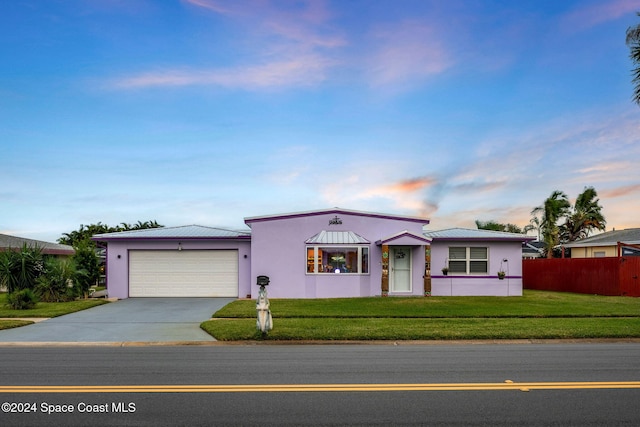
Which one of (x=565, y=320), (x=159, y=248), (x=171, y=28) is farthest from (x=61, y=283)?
(x=565, y=320)

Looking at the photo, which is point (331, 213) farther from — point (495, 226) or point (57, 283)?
point (495, 226)

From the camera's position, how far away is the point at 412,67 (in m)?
19.1

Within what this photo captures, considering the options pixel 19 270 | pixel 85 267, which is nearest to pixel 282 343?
pixel 19 270

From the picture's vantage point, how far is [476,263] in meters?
24.1

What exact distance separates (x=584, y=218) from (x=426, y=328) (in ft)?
129

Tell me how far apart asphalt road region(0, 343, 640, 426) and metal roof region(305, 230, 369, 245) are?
1118 cm

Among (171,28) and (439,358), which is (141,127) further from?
(439,358)

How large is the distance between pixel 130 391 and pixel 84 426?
1.43 metres

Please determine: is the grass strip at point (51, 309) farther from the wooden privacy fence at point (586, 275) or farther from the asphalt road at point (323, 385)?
the wooden privacy fence at point (586, 275)

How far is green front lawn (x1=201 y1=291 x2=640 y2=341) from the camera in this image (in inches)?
492

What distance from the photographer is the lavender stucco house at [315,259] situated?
2264cm

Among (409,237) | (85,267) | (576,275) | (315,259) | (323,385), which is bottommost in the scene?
(323,385)

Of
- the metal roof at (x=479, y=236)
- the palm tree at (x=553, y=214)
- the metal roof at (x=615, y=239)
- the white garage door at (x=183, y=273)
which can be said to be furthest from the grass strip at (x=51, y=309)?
the palm tree at (x=553, y=214)

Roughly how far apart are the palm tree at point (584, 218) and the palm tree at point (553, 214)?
36.3 inches
